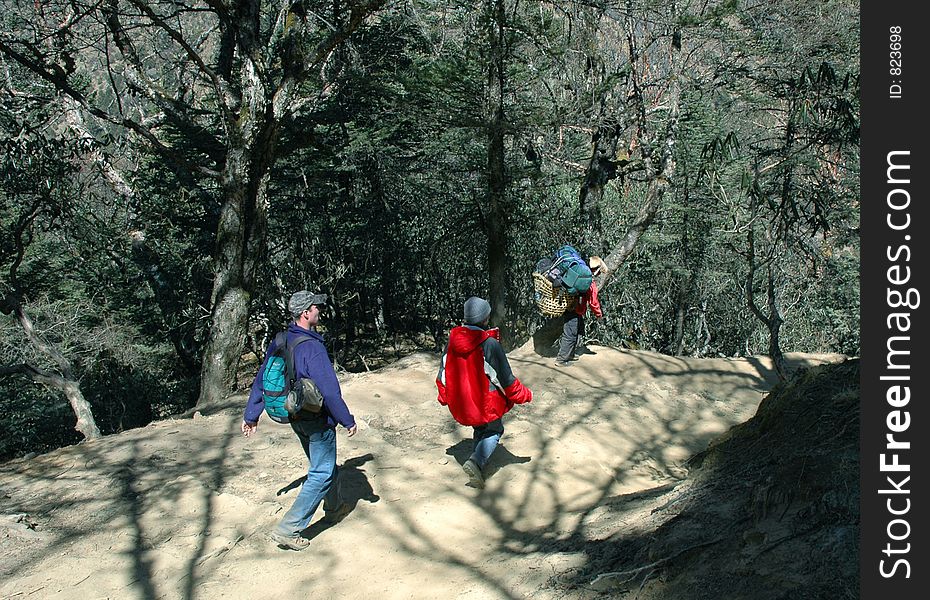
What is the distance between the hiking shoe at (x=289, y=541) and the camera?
4.68 meters

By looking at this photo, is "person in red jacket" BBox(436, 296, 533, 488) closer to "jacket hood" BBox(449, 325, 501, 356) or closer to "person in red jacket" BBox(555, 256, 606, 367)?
"jacket hood" BBox(449, 325, 501, 356)

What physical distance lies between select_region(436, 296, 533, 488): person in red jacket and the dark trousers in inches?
133

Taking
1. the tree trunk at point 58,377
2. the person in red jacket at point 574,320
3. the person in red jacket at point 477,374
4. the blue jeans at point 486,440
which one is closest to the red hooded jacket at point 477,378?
the person in red jacket at point 477,374

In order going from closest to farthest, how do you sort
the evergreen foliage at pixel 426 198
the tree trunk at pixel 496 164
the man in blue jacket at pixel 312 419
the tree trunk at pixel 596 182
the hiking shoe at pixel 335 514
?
the man in blue jacket at pixel 312 419 → the hiking shoe at pixel 335 514 → the tree trunk at pixel 496 164 → the evergreen foliage at pixel 426 198 → the tree trunk at pixel 596 182

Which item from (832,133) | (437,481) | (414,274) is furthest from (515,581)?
(414,274)

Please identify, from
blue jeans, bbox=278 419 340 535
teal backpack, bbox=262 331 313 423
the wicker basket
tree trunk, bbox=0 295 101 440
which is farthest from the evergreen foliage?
blue jeans, bbox=278 419 340 535

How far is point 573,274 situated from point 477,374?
3195mm

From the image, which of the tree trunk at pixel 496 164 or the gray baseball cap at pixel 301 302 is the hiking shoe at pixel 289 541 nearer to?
the gray baseball cap at pixel 301 302

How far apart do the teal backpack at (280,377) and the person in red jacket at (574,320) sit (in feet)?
15.2

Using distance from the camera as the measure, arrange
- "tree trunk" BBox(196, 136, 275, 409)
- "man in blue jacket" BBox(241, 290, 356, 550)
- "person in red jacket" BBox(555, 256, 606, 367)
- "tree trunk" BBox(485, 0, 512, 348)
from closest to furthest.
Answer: "man in blue jacket" BBox(241, 290, 356, 550) < "person in red jacket" BBox(555, 256, 606, 367) < "tree trunk" BBox(196, 136, 275, 409) < "tree trunk" BBox(485, 0, 512, 348)

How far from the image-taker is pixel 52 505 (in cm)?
545

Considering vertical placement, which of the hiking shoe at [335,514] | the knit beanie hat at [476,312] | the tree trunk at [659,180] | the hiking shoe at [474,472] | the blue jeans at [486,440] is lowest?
the hiking shoe at [335,514]

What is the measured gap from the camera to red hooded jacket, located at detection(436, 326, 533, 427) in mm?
5367

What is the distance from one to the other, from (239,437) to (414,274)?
979cm
